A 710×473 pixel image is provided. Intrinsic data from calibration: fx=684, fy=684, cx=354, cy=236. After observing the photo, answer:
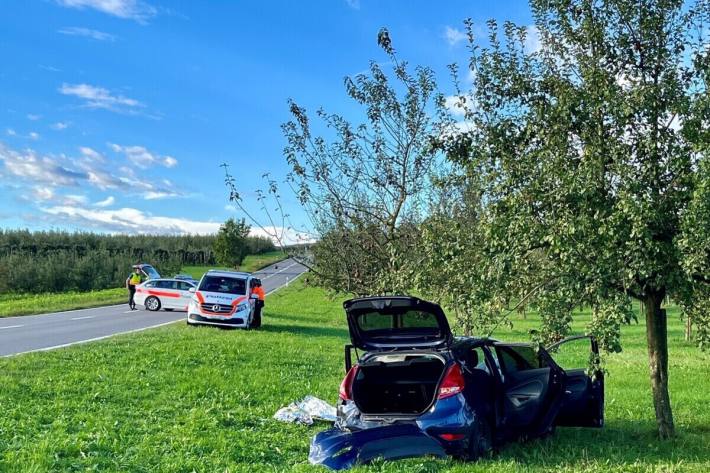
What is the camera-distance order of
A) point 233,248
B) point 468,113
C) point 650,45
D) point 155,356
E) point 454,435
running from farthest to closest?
point 233,248 → point 155,356 → point 468,113 → point 650,45 → point 454,435

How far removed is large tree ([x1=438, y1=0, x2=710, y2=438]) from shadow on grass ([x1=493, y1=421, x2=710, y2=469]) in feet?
1.49

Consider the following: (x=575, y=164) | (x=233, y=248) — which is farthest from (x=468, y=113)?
(x=233, y=248)

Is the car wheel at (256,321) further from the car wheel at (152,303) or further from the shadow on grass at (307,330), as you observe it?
the car wheel at (152,303)

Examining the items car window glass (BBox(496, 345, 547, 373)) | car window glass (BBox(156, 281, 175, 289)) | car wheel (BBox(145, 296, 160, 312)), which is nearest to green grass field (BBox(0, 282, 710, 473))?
car window glass (BBox(496, 345, 547, 373))

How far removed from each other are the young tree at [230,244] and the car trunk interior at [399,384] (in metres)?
71.6

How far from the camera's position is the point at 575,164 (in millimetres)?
7062

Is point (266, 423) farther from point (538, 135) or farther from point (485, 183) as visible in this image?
point (538, 135)

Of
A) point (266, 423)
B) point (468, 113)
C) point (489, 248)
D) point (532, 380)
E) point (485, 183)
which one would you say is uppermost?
point (468, 113)

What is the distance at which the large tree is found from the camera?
252 inches

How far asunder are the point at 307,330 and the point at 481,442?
59.2 feet

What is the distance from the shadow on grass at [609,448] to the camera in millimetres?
7023

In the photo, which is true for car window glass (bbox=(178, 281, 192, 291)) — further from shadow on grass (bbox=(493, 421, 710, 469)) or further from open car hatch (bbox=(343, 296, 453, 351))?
open car hatch (bbox=(343, 296, 453, 351))

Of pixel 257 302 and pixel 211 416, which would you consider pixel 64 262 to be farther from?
pixel 211 416

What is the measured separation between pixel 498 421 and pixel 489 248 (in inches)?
70.6
